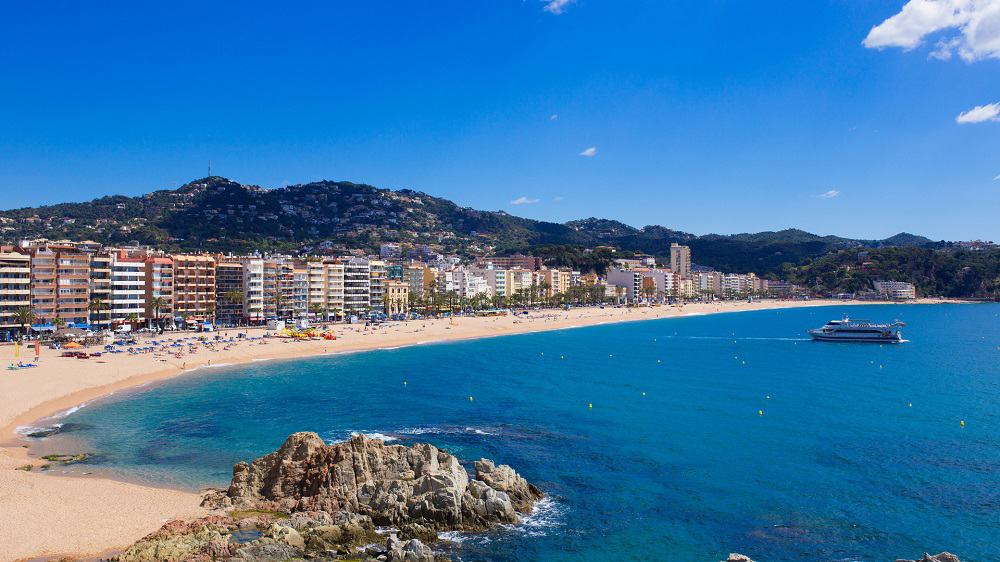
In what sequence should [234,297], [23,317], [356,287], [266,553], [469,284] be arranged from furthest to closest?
[469,284] < [356,287] < [234,297] < [23,317] < [266,553]

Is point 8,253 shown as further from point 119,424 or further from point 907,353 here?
point 907,353

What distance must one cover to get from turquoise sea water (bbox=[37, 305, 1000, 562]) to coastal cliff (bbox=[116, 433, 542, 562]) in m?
1.57

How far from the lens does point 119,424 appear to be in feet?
118

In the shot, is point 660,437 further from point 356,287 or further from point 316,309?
point 356,287

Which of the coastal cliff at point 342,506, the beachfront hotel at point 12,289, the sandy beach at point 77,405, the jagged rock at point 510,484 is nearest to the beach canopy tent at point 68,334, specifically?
the sandy beach at point 77,405

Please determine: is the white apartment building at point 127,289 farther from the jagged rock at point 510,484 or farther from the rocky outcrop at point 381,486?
the jagged rock at point 510,484

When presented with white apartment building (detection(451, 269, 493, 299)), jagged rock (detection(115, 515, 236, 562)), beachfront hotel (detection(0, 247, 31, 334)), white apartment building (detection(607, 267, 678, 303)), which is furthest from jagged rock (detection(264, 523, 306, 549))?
white apartment building (detection(607, 267, 678, 303))

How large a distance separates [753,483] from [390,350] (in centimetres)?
5483

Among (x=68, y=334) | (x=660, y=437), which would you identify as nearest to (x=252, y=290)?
(x=68, y=334)

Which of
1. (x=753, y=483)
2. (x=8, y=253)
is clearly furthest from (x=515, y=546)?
(x=8, y=253)

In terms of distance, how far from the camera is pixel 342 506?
72.3ft

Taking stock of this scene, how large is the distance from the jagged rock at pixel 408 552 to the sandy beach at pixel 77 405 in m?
7.83

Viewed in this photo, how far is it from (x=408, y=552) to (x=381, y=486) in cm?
489

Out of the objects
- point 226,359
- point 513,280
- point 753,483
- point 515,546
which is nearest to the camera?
point 515,546
